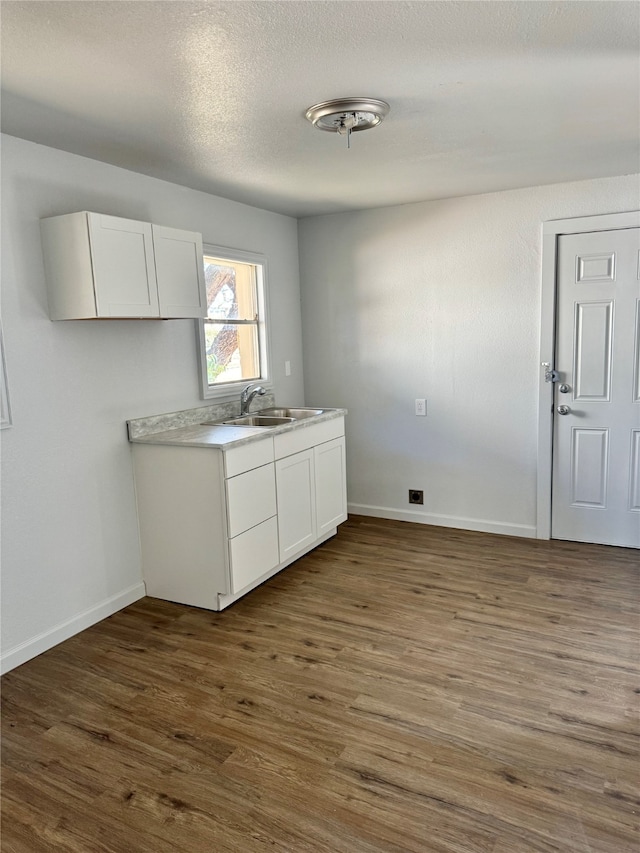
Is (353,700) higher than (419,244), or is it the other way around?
(419,244)

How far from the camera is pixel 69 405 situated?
2.80 metres

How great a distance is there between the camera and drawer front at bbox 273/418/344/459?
339 centimetres

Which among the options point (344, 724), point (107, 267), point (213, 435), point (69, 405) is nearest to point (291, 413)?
point (213, 435)

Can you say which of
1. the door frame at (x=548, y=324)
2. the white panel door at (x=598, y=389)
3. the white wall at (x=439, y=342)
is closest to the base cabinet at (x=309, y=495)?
the white wall at (x=439, y=342)

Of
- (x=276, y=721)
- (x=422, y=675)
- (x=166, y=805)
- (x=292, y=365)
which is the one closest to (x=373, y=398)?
(x=292, y=365)

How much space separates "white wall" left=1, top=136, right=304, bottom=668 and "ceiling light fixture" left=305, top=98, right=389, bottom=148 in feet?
4.09

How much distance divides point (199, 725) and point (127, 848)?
0.54 meters

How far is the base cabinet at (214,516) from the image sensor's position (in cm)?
298

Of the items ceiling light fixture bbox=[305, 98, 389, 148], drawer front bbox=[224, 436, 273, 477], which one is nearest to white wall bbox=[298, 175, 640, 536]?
drawer front bbox=[224, 436, 273, 477]

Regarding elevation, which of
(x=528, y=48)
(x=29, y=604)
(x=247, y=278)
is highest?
(x=528, y=48)

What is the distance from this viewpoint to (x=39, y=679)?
2.51m

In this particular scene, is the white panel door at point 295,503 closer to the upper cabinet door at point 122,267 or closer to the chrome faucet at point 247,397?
the chrome faucet at point 247,397

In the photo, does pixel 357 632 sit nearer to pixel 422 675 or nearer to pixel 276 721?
pixel 422 675

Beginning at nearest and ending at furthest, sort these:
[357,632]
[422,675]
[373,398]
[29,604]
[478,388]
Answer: [422,675], [29,604], [357,632], [478,388], [373,398]
